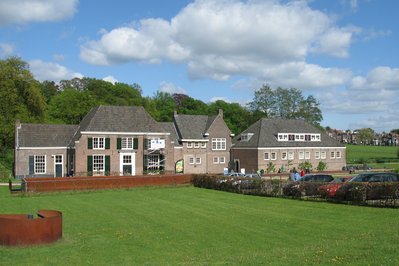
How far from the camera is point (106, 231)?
60.2 feet

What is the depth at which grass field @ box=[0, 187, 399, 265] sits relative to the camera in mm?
12344

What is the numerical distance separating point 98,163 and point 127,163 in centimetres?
365

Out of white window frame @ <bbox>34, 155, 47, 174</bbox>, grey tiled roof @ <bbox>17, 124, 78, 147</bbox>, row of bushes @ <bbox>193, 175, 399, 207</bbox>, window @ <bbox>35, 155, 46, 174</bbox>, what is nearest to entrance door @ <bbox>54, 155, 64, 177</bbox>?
white window frame @ <bbox>34, 155, 47, 174</bbox>

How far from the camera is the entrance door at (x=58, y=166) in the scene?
5566cm

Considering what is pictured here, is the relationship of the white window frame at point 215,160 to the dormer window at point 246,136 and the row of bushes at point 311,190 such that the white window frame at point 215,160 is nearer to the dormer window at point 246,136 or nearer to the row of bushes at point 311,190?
the dormer window at point 246,136

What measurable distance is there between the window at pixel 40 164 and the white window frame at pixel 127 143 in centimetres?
946

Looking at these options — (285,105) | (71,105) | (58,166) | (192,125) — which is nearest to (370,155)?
(285,105)

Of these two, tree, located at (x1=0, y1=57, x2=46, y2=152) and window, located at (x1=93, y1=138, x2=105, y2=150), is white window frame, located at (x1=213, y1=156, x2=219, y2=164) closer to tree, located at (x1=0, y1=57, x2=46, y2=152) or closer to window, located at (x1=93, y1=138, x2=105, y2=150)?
window, located at (x1=93, y1=138, x2=105, y2=150)

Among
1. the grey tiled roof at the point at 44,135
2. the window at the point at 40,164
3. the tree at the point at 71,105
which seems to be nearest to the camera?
the window at the point at 40,164

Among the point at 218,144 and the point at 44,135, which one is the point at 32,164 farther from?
the point at 218,144

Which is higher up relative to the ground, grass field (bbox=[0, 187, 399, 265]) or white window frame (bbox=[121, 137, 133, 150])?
white window frame (bbox=[121, 137, 133, 150])

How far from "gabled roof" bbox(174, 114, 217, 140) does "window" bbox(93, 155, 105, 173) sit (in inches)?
531

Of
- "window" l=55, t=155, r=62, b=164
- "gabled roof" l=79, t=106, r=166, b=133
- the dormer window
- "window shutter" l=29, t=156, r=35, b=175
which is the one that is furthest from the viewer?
the dormer window

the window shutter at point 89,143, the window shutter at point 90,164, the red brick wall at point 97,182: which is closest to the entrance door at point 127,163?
the window shutter at point 90,164
